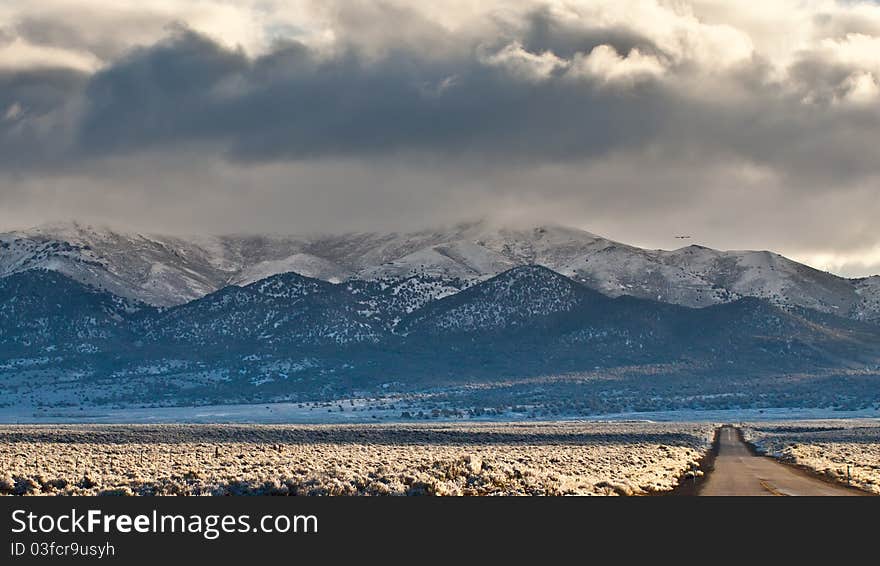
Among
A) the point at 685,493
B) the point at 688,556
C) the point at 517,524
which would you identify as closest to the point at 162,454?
the point at 685,493

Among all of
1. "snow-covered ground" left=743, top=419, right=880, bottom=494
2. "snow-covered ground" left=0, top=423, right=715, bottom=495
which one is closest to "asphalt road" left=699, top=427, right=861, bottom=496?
"snow-covered ground" left=743, top=419, right=880, bottom=494

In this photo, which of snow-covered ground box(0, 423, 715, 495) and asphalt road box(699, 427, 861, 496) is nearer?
snow-covered ground box(0, 423, 715, 495)

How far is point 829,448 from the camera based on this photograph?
90.8 meters

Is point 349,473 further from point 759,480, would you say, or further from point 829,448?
point 829,448

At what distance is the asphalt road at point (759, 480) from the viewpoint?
4869 cm

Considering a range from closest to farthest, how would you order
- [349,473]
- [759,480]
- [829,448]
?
[349,473], [759,480], [829,448]

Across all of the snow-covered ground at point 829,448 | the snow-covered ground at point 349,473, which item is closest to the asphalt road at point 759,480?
the snow-covered ground at point 829,448

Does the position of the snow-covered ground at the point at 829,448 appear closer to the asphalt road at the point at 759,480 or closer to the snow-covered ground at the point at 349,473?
the asphalt road at the point at 759,480

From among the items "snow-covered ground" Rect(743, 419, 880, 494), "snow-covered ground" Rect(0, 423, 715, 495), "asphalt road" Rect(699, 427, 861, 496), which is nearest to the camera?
"snow-covered ground" Rect(0, 423, 715, 495)

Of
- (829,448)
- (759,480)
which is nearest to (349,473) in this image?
(759,480)

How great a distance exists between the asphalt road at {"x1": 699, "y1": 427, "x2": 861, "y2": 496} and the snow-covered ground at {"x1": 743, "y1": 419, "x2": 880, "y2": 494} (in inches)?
51.7

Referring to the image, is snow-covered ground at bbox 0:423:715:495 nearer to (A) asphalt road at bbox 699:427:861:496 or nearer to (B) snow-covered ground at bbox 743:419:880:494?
(A) asphalt road at bbox 699:427:861:496

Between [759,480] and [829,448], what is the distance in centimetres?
3649

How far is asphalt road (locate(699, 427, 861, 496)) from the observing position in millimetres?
48688
